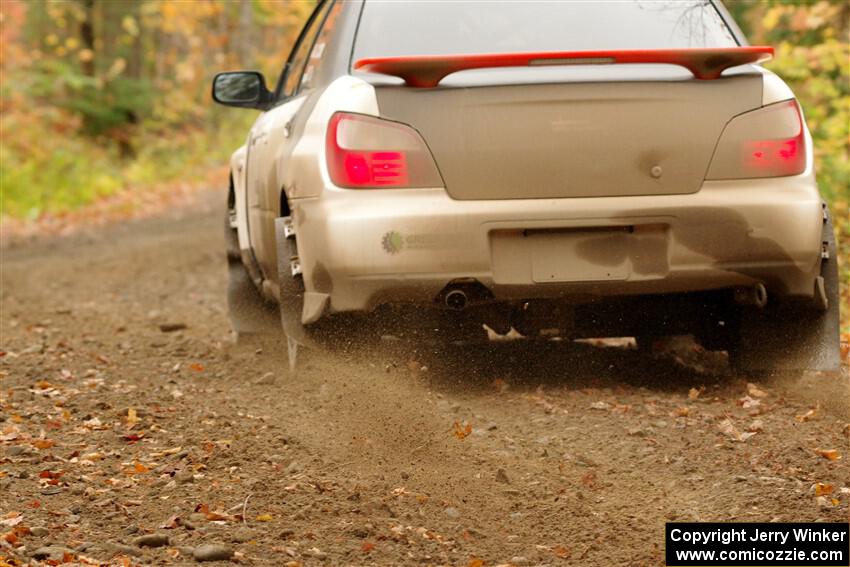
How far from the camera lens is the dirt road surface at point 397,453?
3.81m

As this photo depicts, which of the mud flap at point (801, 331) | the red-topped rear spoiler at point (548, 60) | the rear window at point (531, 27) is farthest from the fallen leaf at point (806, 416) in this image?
the rear window at point (531, 27)

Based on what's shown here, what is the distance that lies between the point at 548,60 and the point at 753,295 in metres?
1.31

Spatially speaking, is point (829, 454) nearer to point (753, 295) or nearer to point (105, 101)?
point (753, 295)

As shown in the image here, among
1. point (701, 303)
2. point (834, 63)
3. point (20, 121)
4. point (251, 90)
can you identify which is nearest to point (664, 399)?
point (701, 303)

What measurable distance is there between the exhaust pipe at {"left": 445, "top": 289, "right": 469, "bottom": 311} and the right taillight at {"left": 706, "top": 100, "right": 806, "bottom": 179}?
1.09 m

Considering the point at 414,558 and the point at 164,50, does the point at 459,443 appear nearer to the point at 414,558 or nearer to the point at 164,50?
the point at 414,558

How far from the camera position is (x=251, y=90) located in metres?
7.23

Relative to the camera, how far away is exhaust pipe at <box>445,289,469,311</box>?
525cm

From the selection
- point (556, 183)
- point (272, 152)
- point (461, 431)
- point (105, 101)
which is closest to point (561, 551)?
point (461, 431)

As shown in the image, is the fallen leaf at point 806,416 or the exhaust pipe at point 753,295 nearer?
the fallen leaf at point 806,416

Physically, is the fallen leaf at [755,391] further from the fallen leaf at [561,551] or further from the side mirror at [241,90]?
the side mirror at [241,90]

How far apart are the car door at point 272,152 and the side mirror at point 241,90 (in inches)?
3.8

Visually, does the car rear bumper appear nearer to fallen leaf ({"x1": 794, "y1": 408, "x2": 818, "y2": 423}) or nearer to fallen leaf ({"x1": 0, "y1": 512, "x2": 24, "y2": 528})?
fallen leaf ({"x1": 794, "y1": 408, "x2": 818, "y2": 423})

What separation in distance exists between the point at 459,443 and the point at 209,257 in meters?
9.31
